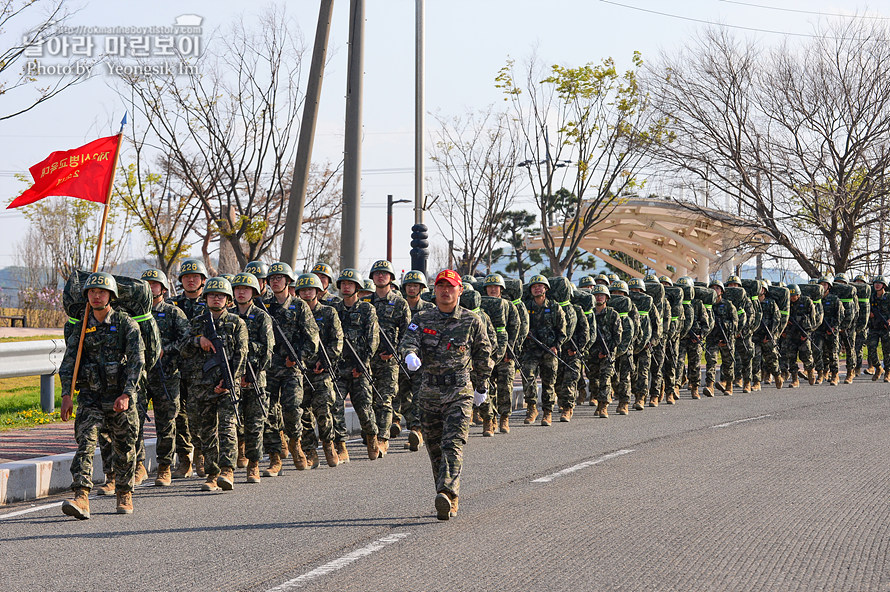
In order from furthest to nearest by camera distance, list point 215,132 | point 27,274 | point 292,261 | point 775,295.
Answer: point 27,274 → point 215,132 → point 775,295 → point 292,261

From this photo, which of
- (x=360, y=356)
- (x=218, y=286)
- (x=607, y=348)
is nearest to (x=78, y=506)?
(x=218, y=286)

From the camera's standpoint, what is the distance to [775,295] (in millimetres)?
21141

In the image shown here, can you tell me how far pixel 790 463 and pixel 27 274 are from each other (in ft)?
136

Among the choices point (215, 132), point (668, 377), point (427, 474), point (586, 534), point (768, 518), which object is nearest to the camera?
point (586, 534)

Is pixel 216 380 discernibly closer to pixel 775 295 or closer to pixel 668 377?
pixel 668 377

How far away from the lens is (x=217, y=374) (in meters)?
9.49

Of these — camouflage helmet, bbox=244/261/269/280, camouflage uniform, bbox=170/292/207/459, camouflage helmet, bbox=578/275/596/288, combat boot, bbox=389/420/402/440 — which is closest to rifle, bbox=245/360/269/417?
camouflage uniform, bbox=170/292/207/459

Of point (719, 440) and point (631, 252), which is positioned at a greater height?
point (631, 252)

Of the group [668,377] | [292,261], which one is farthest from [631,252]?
[292,261]

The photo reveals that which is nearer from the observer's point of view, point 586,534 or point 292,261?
point 586,534

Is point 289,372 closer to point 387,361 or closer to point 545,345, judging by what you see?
point 387,361

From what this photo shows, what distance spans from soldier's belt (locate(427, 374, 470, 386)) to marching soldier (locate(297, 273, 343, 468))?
2563mm

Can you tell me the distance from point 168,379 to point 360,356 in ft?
7.54

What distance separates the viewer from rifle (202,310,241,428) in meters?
9.36
